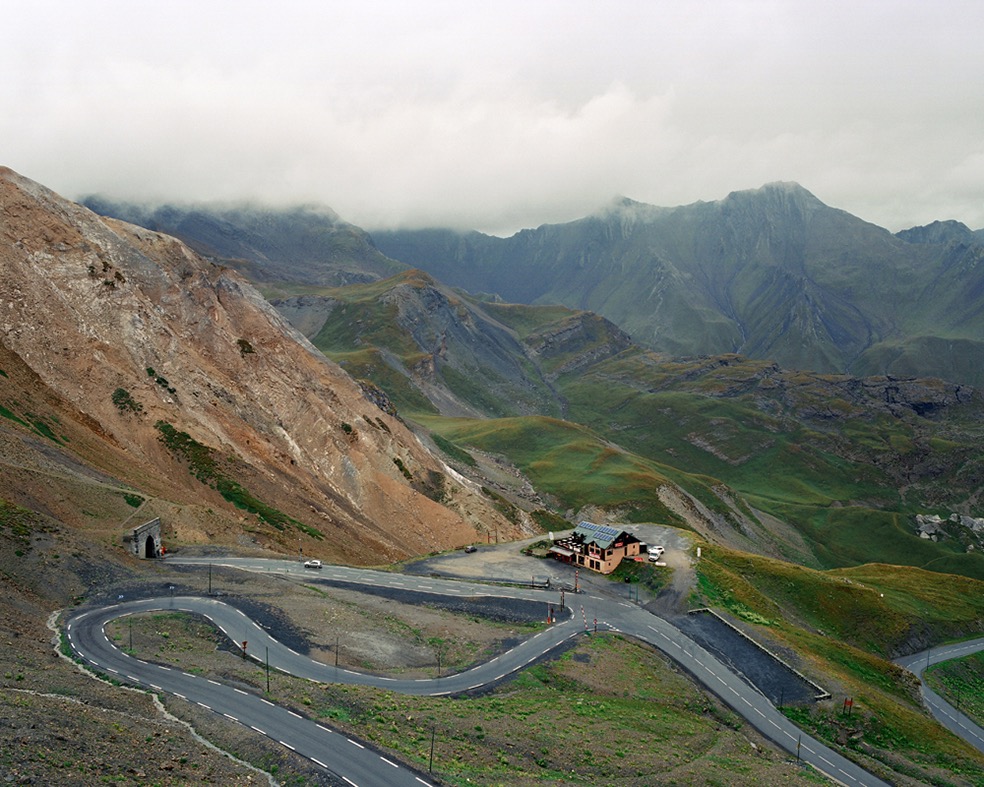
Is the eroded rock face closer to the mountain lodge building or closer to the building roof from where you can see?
the mountain lodge building

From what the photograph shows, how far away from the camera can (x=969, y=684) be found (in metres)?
77.6

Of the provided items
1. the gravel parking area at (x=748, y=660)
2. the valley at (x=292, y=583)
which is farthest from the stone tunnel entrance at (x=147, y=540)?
the gravel parking area at (x=748, y=660)

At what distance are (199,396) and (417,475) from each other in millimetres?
34230

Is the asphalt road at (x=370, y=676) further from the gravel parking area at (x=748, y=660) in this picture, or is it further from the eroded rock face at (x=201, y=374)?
the eroded rock face at (x=201, y=374)

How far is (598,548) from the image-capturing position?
70000mm

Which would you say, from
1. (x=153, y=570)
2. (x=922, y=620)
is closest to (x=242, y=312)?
(x=153, y=570)

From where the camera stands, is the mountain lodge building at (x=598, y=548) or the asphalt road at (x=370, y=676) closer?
the asphalt road at (x=370, y=676)

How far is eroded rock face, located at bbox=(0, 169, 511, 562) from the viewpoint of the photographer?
7488 centimetres

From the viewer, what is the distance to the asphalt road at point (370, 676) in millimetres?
29594

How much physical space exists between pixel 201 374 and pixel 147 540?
35.1m

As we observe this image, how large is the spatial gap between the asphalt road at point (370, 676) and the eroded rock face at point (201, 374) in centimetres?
2197

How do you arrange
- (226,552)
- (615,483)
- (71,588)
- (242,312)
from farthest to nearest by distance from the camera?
(615,483)
(242,312)
(226,552)
(71,588)

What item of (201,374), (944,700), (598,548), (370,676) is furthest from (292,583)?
(944,700)

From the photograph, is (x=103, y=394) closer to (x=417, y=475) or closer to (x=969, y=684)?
(x=417, y=475)
